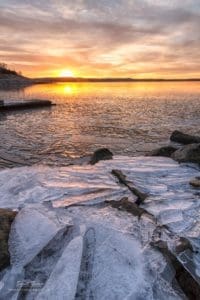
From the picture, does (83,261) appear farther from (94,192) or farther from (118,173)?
(118,173)

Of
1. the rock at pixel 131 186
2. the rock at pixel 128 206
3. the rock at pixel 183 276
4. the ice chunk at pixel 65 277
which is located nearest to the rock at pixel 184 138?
the rock at pixel 131 186

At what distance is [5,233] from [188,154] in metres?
7.90

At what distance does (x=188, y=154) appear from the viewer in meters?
11.3

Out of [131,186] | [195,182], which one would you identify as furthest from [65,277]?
[195,182]

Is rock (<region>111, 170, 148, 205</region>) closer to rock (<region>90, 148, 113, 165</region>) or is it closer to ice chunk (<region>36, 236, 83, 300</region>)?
rock (<region>90, 148, 113, 165</region>)

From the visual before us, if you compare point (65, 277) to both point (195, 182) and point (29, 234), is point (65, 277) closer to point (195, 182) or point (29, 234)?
point (29, 234)

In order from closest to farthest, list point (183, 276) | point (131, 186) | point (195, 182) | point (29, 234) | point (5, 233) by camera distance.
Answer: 1. point (183, 276)
2. point (5, 233)
3. point (29, 234)
4. point (131, 186)
5. point (195, 182)

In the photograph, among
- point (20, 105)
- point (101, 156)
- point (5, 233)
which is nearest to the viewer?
point (5, 233)

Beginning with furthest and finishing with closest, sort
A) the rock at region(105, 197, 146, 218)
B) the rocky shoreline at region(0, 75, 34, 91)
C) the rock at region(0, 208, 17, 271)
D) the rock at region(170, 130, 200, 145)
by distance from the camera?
the rocky shoreline at region(0, 75, 34, 91)
the rock at region(170, 130, 200, 145)
the rock at region(105, 197, 146, 218)
the rock at region(0, 208, 17, 271)

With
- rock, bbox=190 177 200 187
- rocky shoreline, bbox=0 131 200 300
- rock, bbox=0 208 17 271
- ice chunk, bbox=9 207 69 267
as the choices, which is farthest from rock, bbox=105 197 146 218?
rock, bbox=190 177 200 187

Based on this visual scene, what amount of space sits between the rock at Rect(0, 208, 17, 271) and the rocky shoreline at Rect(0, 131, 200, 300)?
18mm

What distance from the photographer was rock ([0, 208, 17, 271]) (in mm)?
4977

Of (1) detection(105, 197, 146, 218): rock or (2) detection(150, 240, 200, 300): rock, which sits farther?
(1) detection(105, 197, 146, 218): rock

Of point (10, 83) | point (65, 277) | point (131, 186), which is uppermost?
point (10, 83)
